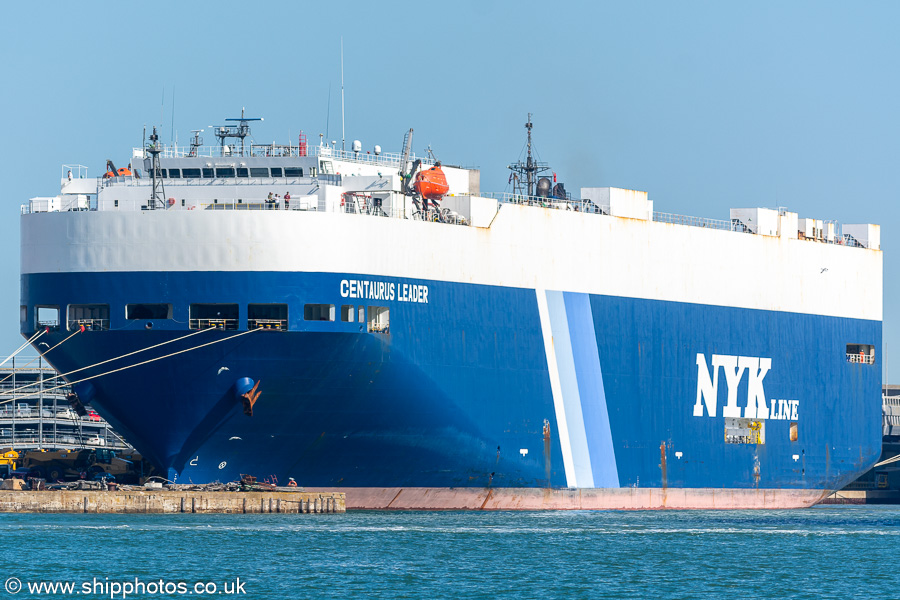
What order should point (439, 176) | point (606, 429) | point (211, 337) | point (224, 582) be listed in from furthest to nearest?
point (606, 429) < point (439, 176) < point (211, 337) < point (224, 582)

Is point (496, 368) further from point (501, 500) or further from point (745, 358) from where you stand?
point (745, 358)

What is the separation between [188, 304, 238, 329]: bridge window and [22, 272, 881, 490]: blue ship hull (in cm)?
29

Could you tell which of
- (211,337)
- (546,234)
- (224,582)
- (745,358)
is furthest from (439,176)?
(224,582)

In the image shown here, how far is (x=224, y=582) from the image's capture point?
120 ft

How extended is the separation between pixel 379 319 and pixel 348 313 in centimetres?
122

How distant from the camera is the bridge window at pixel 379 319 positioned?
165 ft

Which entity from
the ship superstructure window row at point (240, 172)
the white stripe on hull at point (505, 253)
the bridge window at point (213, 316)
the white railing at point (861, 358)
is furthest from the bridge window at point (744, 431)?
the bridge window at point (213, 316)

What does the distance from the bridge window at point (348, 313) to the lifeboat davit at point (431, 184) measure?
5.35m

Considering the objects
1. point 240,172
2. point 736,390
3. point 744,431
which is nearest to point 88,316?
point 240,172

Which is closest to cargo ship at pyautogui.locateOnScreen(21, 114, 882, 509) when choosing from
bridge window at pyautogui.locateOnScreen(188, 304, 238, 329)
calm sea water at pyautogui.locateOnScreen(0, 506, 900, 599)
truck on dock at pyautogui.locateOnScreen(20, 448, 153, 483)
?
bridge window at pyautogui.locateOnScreen(188, 304, 238, 329)

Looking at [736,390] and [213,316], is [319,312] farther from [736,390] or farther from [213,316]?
[736,390]

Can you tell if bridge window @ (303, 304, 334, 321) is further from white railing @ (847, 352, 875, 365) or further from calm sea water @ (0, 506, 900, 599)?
white railing @ (847, 352, 875, 365)

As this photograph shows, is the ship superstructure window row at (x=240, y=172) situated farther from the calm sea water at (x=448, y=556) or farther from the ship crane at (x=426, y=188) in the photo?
the calm sea water at (x=448, y=556)

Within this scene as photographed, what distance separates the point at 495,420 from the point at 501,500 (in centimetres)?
304
